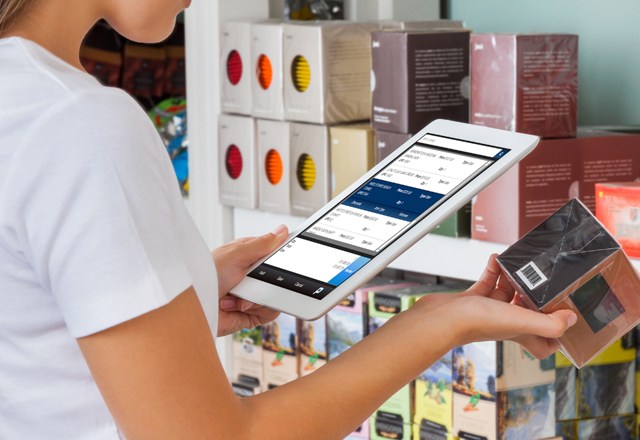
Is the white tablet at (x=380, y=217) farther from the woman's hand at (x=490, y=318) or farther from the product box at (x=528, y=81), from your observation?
the product box at (x=528, y=81)

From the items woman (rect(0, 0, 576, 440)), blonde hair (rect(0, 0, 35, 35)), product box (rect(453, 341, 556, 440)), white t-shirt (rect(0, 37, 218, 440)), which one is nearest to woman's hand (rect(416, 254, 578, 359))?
woman (rect(0, 0, 576, 440))

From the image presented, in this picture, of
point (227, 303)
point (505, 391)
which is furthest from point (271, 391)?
point (505, 391)

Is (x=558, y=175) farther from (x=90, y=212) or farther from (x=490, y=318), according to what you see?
(x=90, y=212)

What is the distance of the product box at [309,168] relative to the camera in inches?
61.6

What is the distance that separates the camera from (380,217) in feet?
2.45

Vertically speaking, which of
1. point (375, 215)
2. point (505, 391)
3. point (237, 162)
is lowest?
point (505, 391)

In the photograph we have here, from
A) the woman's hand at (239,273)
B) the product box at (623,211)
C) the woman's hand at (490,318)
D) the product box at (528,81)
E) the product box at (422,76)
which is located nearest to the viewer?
the woman's hand at (490,318)

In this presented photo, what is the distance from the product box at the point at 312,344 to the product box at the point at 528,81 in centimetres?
59

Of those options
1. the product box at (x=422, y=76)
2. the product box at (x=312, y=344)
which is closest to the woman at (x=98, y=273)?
the product box at (x=422, y=76)

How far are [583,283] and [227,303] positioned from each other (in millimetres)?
367

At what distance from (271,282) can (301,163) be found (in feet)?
2.95

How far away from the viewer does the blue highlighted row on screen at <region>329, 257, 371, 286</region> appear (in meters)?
0.69

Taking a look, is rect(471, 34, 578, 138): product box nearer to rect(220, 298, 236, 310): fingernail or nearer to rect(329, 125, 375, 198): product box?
rect(329, 125, 375, 198): product box

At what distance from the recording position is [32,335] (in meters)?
0.51
